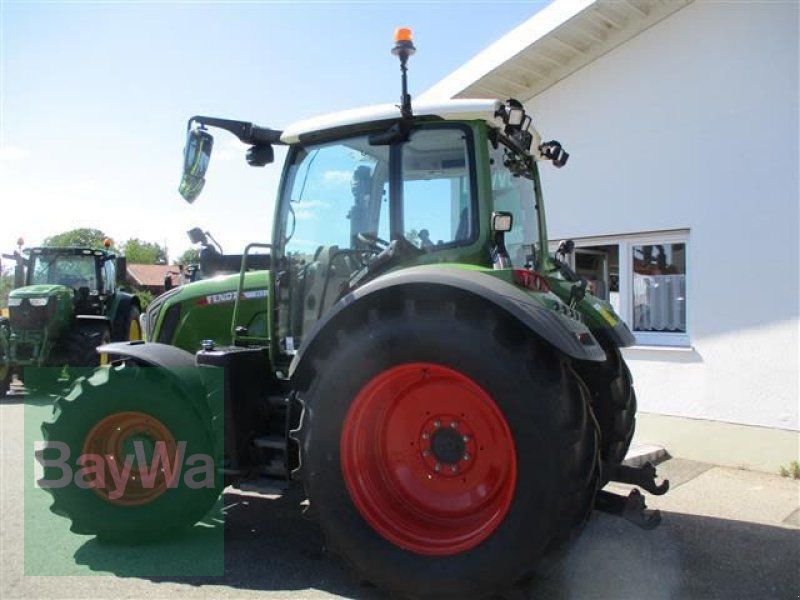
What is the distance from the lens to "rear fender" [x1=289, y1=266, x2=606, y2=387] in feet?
9.30

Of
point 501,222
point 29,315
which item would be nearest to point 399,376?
point 501,222

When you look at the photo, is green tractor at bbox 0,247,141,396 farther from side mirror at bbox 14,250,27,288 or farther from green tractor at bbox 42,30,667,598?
green tractor at bbox 42,30,667,598

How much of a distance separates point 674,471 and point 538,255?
2742 millimetres

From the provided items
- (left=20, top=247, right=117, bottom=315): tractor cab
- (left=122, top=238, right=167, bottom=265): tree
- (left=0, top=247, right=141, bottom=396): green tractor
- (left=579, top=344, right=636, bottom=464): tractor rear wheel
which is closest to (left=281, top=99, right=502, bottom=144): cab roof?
(left=579, top=344, right=636, bottom=464): tractor rear wheel

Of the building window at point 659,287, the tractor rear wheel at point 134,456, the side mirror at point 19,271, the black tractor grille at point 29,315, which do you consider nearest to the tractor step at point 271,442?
the tractor rear wheel at point 134,456

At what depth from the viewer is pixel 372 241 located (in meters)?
3.81

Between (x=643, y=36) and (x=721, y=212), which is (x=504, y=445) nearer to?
(x=721, y=212)

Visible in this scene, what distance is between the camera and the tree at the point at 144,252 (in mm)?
74188

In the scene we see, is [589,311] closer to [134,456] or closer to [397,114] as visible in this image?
[397,114]

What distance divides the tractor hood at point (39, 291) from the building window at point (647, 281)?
8.13m

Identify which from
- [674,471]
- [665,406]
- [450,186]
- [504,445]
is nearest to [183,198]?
[450,186]

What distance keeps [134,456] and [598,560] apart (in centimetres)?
270

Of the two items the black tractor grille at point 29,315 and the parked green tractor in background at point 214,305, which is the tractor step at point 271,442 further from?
the black tractor grille at point 29,315

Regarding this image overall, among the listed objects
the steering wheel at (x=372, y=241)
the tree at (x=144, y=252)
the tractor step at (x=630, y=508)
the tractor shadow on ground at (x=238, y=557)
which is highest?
the tree at (x=144, y=252)
